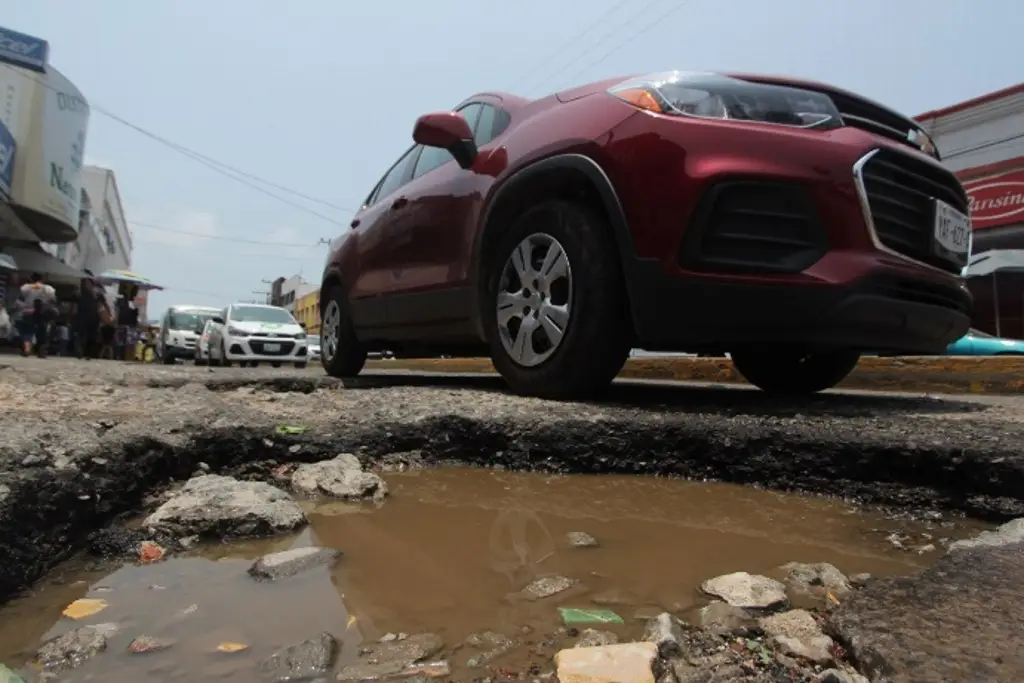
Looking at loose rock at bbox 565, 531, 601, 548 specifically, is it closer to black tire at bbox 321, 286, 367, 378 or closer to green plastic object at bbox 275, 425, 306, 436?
green plastic object at bbox 275, 425, 306, 436

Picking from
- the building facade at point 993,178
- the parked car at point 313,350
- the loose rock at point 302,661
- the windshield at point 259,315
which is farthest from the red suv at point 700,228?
the parked car at point 313,350

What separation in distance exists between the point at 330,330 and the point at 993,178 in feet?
42.0

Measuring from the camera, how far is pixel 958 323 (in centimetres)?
308

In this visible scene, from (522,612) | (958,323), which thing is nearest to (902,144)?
(958,323)

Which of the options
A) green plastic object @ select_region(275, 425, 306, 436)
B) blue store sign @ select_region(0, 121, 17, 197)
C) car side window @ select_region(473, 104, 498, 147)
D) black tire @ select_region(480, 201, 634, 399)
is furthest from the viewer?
blue store sign @ select_region(0, 121, 17, 197)

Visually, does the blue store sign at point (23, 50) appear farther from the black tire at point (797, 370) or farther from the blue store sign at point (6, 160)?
the black tire at point (797, 370)

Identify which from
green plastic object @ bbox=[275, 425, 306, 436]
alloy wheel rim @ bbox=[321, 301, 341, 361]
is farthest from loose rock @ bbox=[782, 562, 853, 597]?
alloy wheel rim @ bbox=[321, 301, 341, 361]

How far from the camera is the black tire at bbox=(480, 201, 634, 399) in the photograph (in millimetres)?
2887

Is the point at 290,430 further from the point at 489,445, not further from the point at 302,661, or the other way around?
the point at 302,661

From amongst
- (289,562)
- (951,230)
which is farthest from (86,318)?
(951,230)

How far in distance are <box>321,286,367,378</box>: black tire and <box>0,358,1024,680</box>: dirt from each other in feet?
6.30

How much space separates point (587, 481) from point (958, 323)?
190cm

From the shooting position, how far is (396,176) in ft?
16.6

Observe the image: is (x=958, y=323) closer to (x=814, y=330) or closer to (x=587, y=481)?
(x=814, y=330)
